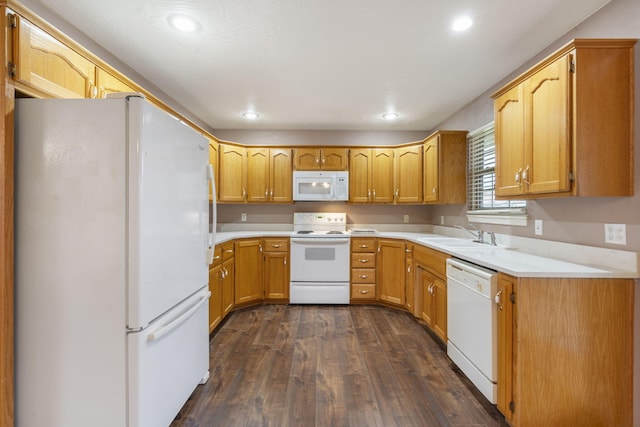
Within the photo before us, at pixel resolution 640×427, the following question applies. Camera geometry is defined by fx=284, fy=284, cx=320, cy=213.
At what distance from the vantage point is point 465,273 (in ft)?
6.55

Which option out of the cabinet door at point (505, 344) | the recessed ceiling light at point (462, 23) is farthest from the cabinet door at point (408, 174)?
the cabinet door at point (505, 344)

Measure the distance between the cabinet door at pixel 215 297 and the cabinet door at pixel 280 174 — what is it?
140 cm

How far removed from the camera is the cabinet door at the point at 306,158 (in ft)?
12.8

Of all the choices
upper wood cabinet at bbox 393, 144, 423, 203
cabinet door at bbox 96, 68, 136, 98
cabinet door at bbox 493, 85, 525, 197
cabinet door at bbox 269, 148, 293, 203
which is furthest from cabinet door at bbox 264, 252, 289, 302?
cabinet door at bbox 493, 85, 525, 197

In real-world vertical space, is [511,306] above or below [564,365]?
above

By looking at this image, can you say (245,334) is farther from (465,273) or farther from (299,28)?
(299,28)

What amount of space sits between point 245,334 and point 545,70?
3.12 metres

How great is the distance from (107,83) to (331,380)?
2.50 metres

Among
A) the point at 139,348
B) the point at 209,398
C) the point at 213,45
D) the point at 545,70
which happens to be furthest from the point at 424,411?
the point at 213,45

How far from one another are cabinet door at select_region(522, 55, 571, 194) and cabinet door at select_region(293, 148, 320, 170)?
250 centimetres

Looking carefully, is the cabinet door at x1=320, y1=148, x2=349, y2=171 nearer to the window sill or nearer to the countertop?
the window sill

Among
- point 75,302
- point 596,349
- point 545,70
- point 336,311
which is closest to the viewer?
point 75,302

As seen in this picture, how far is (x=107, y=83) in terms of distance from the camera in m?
1.80

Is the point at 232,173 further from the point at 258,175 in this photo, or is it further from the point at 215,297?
the point at 215,297
